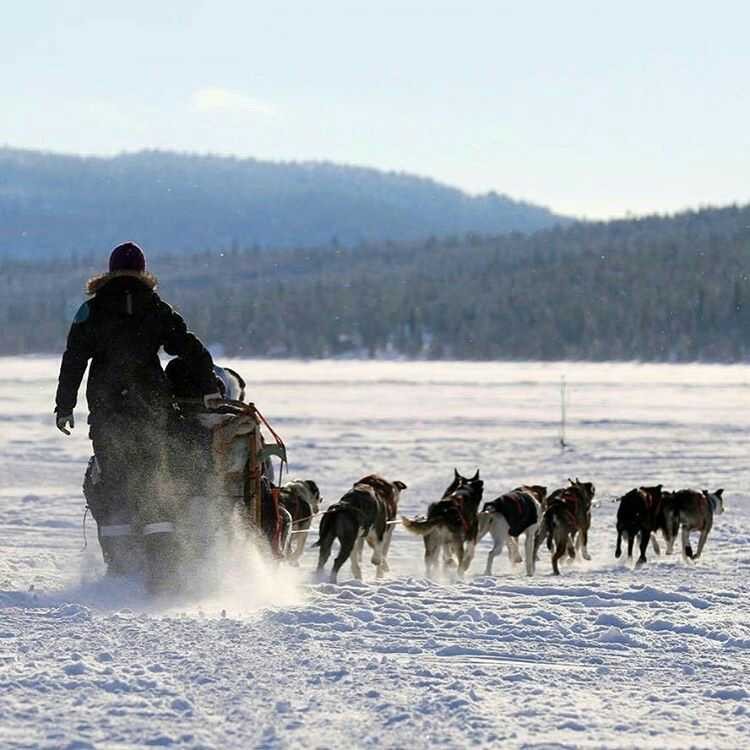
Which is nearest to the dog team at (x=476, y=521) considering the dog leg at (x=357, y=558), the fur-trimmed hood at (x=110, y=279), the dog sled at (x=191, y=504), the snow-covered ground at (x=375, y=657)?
the dog leg at (x=357, y=558)

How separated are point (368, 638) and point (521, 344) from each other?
71593 mm

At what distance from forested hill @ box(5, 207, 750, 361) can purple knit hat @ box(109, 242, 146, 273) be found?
62.0 metres

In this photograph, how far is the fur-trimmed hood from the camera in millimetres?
5973

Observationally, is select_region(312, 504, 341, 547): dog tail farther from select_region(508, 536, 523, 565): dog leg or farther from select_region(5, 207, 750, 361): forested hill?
select_region(5, 207, 750, 361): forested hill

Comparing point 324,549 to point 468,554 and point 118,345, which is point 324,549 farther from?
point 118,345

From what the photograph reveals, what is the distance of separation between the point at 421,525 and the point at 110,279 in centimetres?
323

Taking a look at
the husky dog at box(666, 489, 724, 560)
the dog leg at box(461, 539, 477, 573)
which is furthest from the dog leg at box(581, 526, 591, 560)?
the dog leg at box(461, 539, 477, 573)

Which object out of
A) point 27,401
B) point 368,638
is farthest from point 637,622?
point 27,401

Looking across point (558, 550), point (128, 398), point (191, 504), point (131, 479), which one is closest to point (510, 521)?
point (558, 550)

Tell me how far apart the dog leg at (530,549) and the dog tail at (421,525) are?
0.91 metres

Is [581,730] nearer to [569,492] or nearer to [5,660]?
[5,660]

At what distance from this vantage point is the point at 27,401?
29484 mm

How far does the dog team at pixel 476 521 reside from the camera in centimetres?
805

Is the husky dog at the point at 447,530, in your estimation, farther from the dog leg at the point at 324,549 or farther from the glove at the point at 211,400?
the glove at the point at 211,400
